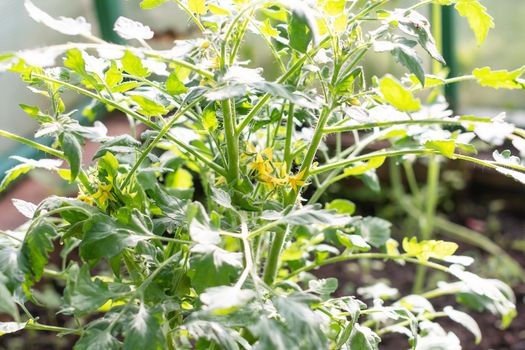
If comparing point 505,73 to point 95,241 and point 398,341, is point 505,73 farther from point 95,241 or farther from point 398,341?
point 398,341

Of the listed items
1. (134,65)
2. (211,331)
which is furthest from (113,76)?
(211,331)

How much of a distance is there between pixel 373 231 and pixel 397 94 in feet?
1.10

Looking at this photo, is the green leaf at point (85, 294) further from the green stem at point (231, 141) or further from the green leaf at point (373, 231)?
the green leaf at point (373, 231)

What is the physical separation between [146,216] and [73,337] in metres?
0.91

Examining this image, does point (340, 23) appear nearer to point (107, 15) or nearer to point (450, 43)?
point (450, 43)

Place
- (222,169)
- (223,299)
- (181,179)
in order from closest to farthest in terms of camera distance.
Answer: (223,299) < (222,169) < (181,179)

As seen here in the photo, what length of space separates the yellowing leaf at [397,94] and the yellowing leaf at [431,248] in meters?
0.23

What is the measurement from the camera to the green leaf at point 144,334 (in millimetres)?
571

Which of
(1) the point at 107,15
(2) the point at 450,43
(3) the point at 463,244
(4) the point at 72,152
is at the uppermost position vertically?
(4) the point at 72,152

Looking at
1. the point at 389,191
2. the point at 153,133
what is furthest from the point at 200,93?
the point at 389,191

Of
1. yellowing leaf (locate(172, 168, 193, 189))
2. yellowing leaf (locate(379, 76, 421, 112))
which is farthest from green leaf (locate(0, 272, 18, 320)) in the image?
yellowing leaf (locate(172, 168, 193, 189))

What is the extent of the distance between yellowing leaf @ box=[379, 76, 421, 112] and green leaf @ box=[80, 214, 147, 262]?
0.24m

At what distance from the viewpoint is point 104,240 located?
0.64 m

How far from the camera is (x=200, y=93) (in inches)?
24.5
